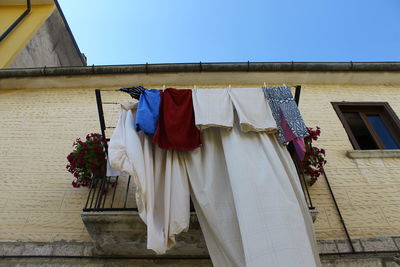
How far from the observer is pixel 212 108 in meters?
4.28

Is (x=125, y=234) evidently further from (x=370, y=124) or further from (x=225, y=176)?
(x=370, y=124)

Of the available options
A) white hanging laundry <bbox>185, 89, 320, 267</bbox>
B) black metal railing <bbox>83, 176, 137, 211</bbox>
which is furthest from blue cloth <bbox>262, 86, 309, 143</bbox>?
black metal railing <bbox>83, 176, 137, 211</bbox>

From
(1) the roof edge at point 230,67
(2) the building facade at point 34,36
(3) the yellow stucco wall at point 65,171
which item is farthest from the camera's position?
(2) the building facade at point 34,36

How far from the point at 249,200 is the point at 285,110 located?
61.9 inches

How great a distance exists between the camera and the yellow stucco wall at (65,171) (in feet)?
14.9

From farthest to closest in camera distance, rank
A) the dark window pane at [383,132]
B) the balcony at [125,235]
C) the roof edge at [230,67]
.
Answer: the roof edge at [230,67]
the dark window pane at [383,132]
the balcony at [125,235]

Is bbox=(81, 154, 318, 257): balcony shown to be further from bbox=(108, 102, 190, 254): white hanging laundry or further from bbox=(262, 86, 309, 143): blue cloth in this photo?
bbox=(262, 86, 309, 143): blue cloth

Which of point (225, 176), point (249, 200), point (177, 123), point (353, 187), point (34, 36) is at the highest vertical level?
point (34, 36)

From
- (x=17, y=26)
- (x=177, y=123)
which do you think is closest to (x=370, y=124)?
(x=177, y=123)

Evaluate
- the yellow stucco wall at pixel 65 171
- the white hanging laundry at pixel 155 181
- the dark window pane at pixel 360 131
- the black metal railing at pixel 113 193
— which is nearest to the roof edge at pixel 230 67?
the yellow stucco wall at pixel 65 171

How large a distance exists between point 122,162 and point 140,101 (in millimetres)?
1086

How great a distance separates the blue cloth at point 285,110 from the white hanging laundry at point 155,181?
137cm

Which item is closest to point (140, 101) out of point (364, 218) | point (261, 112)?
point (261, 112)

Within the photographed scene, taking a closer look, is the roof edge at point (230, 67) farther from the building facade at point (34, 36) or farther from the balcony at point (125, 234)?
the balcony at point (125, 234)
